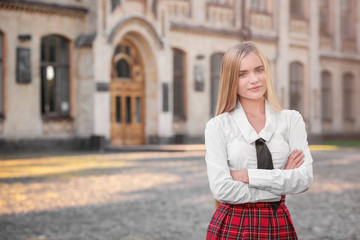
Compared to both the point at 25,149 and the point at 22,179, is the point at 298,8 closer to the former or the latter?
the point at 25,149

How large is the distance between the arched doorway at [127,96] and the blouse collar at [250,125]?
21450mm

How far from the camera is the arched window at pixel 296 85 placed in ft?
106

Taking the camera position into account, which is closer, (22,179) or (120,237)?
(120,237)

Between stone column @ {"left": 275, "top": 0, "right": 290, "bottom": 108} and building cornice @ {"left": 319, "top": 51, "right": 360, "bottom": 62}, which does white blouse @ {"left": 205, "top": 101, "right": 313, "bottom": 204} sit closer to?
stone column @ {"left": 275, "top": 0, "right": 290, "bottom": 108}

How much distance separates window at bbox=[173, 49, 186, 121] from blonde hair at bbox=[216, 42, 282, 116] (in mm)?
23509

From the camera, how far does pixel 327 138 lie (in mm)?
34156

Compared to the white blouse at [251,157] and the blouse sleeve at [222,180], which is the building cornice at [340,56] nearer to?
the white blouse at [251,157]

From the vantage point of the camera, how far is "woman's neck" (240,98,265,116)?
2.76 metres

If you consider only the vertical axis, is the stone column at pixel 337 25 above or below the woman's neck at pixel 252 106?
above

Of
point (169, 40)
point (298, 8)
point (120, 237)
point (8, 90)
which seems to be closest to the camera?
point (120, 237)

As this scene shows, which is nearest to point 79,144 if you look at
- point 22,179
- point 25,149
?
point 25,149

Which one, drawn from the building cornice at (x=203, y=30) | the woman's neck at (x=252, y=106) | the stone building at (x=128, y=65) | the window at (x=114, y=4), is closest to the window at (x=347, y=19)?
the stone building at (x=128, y=65)

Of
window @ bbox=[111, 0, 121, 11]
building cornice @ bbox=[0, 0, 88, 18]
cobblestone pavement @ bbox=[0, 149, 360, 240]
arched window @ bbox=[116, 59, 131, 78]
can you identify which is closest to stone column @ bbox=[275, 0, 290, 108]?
arched window @ bbox=[116, 59, 131, 78]

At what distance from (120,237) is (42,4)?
17.1m
